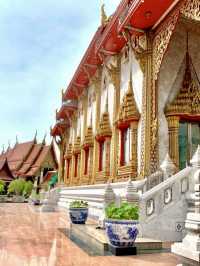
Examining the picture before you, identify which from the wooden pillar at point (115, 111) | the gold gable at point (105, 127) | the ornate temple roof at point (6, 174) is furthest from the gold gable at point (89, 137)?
the ornate temple roof at point (6, 174)

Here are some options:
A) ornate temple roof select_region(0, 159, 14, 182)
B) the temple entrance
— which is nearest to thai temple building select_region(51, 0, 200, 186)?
the temple entrance

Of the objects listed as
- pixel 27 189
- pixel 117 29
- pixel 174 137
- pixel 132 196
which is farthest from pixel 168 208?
pixel 27 189

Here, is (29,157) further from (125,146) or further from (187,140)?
(187,140)

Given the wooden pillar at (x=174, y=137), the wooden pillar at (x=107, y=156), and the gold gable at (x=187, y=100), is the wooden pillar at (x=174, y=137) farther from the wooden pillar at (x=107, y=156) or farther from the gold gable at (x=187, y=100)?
the wooden pillar at (x=107, y=156)

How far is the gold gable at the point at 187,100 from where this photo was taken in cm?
852

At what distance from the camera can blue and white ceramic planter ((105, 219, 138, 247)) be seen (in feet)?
17.0

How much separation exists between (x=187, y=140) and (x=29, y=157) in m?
34.0

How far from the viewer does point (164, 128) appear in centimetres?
859

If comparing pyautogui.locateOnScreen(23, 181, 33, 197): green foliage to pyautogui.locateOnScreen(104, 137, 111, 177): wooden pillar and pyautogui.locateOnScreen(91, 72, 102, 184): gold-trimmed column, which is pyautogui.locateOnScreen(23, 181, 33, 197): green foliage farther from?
pyautogui.locateOnScreen(104, 137, 111, 177): wooden pillar

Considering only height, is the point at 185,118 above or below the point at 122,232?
above

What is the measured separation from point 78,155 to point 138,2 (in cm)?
1001

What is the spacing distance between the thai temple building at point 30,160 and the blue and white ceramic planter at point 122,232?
30.1 m

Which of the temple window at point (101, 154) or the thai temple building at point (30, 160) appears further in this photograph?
the thai temple building at point (30, 160)

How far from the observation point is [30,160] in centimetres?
4003
